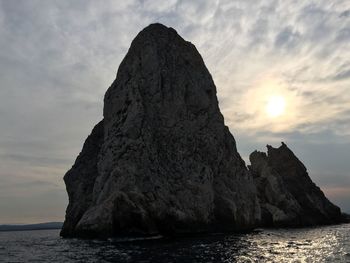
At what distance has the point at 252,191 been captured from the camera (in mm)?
78375

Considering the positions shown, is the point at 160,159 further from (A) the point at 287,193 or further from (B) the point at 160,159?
(A) the point at 287,193

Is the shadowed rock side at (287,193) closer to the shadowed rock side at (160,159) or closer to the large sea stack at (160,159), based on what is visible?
the large sea stack at (160,159)

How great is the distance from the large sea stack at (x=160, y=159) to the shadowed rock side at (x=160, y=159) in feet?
0.51

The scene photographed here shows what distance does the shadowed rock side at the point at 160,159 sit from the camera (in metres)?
56.0

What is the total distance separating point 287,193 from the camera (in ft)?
347

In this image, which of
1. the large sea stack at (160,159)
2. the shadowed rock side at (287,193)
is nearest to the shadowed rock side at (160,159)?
the large sea stack at (160,159)

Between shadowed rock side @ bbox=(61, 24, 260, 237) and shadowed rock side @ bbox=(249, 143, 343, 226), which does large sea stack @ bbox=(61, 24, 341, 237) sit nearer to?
shadowed rock side @ bbox=(61, 24, 260, 237)

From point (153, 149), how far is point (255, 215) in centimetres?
2586

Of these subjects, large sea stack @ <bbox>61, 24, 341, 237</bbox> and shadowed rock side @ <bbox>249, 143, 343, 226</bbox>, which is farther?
shadowed rock side @ <bbox>249, 143, 343, 226</bbox>

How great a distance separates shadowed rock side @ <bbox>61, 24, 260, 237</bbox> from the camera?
184ft

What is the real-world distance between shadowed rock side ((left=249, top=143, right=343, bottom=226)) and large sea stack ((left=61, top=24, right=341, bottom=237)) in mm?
24406

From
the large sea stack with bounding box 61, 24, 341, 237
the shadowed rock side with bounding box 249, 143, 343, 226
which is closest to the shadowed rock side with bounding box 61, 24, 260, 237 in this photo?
the large sea stack with bounding box 61, 24, 341, 237

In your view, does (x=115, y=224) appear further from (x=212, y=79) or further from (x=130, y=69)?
(x=212, y=79)

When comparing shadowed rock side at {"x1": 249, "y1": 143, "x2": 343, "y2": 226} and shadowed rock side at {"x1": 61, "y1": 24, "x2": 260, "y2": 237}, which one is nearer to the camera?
shadowed rock side at {"x1": 61, "y1": 24, "x2": 260, "y2": 237}
